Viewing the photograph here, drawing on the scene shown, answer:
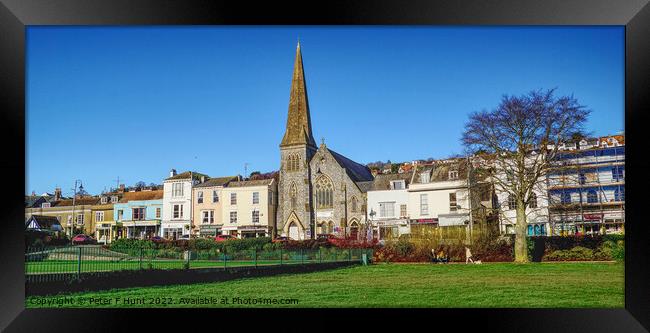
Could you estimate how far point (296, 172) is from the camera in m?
19.6

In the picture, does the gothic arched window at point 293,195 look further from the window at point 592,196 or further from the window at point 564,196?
the window at point 592,196

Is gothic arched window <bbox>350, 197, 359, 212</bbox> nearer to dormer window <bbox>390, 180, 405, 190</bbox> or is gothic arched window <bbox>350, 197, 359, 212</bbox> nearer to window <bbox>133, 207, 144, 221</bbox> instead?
dormer window <bbox>390, 180, 405, 190</bbox>

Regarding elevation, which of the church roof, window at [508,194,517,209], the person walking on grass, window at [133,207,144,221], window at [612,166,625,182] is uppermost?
the church roof

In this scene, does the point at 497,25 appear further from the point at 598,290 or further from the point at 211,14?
the point at 598,290

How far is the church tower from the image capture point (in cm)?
1620

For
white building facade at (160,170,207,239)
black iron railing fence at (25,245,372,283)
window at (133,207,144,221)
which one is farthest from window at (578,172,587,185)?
window at (133,207,144,221)

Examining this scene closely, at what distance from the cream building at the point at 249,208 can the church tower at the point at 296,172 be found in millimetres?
299

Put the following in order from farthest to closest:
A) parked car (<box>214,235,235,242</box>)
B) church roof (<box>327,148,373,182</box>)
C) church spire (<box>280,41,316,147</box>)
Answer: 1. church roof (<box>327,148,373,182</box>)
2. parked car (<box>214,235,235,242</box>)
3. church spire (<box>280,41,316,147</box>)

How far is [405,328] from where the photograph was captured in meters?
6.93

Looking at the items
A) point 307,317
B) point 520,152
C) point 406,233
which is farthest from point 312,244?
point 307,317

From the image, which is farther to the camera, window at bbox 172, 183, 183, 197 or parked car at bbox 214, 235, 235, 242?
window at bbox 172, 183, 183, 197

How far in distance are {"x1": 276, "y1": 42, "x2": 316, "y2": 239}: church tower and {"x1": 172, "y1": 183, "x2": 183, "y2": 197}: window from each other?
311 cm

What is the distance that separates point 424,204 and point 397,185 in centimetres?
193

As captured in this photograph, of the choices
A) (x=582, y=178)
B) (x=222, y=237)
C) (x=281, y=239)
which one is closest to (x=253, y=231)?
(x=281, y=239)
